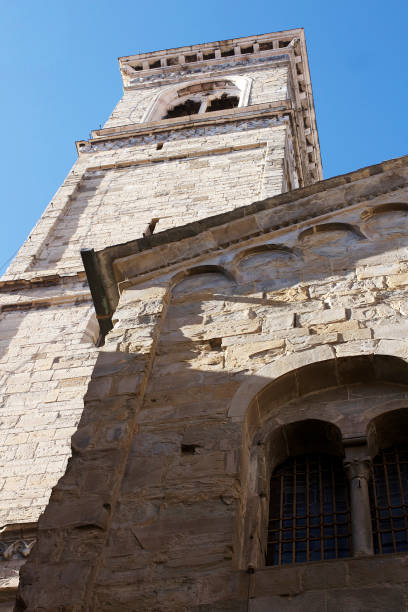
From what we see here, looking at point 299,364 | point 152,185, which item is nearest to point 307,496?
point 299,364

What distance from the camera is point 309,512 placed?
5328 mm

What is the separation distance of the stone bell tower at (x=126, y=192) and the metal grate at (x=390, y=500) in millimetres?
3192

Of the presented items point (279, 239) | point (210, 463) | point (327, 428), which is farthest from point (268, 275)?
point (210, 463)

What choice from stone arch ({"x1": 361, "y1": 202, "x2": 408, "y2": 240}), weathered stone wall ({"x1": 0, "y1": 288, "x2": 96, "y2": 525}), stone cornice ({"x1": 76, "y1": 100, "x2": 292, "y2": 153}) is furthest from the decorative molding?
stone cornice ({"x1": 76, "y1": 100, "x2": 292, "y2": 153})

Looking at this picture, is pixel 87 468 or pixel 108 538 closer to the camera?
pixel 108 538

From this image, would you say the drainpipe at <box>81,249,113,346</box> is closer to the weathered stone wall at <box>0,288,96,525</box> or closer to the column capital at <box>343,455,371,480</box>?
the weathered stone wall at <box>0,288,96,525</box>

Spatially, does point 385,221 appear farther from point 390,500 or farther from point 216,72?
point 216,72

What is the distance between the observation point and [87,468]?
213 inches

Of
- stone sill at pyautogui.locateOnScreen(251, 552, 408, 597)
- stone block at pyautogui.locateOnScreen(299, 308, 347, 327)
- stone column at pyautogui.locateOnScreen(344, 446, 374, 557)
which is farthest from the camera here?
stone block at pyautogui.locateOnScreen(299, 308, 347, 327)

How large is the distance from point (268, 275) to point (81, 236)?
9499 mm

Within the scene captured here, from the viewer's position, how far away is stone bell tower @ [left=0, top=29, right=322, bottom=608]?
9.88 meters

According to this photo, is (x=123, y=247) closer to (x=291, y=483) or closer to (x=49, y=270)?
(x=291, y=483)

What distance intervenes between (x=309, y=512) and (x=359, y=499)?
1.26 feet

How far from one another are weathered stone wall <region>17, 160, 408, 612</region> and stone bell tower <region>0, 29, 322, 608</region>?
1.36 metres
